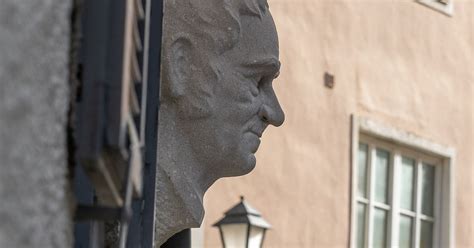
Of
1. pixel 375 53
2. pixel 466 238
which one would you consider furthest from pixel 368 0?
pixel 466 238

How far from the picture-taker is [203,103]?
679 centimetres

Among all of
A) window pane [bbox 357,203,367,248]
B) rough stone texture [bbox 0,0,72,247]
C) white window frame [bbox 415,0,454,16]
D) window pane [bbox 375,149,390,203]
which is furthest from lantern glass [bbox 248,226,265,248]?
rough stone texture [bbox 0,0,72,247]

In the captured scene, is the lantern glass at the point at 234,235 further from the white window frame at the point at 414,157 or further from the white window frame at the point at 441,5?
the white window frame at the point at 441,5

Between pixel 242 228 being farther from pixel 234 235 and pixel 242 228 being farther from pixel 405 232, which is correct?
pixel 405 232

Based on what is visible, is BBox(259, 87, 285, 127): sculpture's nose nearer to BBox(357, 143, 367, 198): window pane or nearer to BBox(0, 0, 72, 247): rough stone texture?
BBox(0, 0, 72, 247): rough stone texture

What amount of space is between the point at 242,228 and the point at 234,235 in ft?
0.51

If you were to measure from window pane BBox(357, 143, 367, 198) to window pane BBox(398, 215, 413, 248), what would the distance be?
560 millimetres

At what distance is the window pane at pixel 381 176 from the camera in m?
24.5

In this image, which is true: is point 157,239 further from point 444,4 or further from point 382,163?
point 444,4

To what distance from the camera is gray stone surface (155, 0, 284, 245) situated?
6.79 meters

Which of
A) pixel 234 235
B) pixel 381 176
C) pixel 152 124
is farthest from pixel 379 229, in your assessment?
pixel 152 124

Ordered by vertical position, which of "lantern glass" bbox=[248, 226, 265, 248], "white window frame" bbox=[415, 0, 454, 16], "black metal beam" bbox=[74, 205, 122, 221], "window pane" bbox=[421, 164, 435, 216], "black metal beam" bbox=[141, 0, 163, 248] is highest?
"white window frame" bbox=[415, 0, 454, 16]

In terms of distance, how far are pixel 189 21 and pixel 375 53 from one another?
Answer: 1817 centimetres

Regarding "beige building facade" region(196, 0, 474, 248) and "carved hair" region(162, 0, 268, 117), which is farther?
"beige building facade" region(196, 0, 474, 248)
